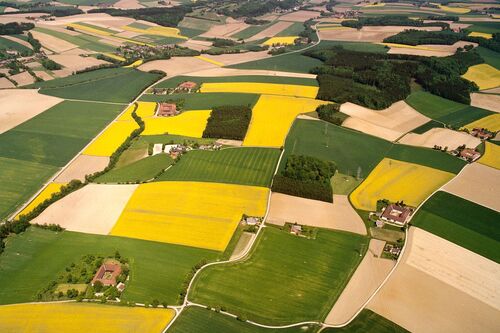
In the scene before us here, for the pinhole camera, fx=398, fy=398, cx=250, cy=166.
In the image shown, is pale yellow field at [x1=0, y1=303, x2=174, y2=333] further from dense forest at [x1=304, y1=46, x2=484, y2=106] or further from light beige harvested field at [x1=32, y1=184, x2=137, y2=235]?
dense forest at [x1=304, y1=46, x2=484, y2=106]

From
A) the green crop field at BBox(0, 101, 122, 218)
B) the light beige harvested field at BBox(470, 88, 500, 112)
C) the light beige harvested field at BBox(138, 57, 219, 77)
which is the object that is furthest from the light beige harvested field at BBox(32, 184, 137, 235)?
the light beige harvested field at BBox(470, 88, 500, 112)

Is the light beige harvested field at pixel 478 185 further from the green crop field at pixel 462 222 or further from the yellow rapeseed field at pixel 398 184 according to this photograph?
the yellow rapeseed field at pixel 398 184

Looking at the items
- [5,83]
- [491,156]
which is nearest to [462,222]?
[491,156]

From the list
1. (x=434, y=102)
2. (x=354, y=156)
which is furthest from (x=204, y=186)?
(x=434, y=102)

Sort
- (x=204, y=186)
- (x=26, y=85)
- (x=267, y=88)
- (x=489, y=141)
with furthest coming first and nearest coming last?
(x=26, y=85)
(x=267, y=88)
(x=489, y=141)
(x=204, y=186)

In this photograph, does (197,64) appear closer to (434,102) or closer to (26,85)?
(26,85)

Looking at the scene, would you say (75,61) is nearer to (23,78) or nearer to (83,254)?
(23,78)
